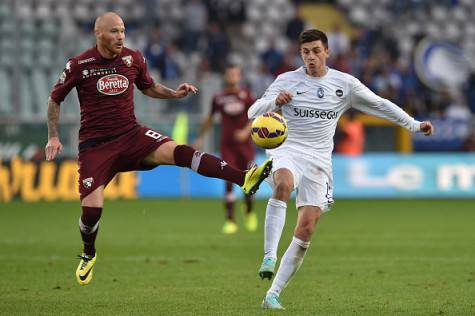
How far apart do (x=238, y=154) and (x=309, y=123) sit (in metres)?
8.13

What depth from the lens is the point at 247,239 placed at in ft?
47.8

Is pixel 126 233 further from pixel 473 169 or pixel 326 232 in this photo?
pixel 473 169

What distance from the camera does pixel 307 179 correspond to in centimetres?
827

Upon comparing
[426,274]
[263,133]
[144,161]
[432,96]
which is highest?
[263,133]

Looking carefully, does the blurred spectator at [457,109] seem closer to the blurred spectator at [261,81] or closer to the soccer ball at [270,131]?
the blurred spectator at [261,81]

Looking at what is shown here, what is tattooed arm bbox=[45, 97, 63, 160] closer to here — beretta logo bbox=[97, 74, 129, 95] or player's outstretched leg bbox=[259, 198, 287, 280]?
beretta logo bbox=[97, 74, 129, 95]

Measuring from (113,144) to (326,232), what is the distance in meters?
7.54

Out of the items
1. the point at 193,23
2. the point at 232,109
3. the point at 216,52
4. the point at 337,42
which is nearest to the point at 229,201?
the point at 232,109

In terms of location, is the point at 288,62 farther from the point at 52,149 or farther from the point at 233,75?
the point at 52,149

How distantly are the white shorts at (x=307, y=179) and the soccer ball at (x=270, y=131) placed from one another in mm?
333

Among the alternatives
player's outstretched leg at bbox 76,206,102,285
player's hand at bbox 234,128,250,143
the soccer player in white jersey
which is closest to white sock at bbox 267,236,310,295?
the soccer player in white jersey

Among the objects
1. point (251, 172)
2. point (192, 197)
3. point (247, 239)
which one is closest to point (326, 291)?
point (251, 172)

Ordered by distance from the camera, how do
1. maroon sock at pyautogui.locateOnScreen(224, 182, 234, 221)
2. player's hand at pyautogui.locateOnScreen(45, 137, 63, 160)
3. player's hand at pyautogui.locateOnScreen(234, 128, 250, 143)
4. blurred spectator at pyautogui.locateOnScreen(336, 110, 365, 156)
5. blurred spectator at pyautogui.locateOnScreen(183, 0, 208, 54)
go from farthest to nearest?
blurred spectator at pyautogui.locateOnScreen(183, 0, 208, 54)
blurred spectator at pyautogui.locateOnScreen(336, 110, 365, 156)
maroon sock at pyautogui.locateOnScreen(224, 182, 234, 221)
player's hand at pyautogui.locateOnScreen(234, 128, 250, 143)
player's hand at pyautogui.locateOnScreen(45, 137, 63, 160)

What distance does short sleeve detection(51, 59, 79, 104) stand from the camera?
8633mm
